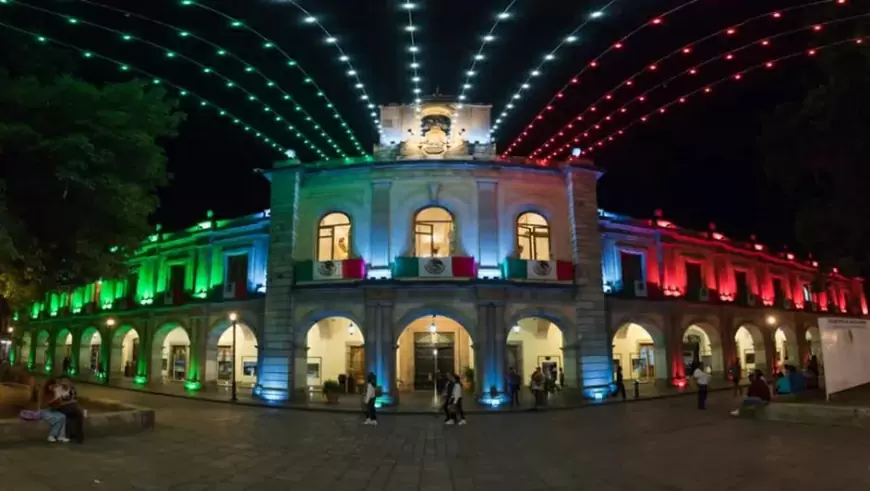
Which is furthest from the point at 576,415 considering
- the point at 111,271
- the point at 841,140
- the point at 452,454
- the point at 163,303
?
the point at 163,303

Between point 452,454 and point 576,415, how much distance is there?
9260 mm

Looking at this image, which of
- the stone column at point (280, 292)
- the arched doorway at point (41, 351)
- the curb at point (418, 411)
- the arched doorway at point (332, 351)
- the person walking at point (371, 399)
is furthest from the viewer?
the arched doorway at point (41, 351)

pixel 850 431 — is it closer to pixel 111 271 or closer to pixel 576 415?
pixel 576 415

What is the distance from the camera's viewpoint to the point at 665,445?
1295 cm

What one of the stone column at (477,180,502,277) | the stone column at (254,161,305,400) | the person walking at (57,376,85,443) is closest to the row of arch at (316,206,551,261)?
the stone column at (477,180,502,277)

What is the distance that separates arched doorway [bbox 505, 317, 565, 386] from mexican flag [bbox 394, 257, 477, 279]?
6831 mm

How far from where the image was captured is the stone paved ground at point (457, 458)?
9242mm

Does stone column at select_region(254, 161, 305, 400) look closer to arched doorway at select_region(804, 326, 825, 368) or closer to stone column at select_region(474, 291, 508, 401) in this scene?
stone column at select_region(474, 291, 508, 401)

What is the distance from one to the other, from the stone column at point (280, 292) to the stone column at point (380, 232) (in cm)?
360

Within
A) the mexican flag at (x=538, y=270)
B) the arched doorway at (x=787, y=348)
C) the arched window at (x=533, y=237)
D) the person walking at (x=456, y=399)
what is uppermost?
the arched window at (x=533, y=237)

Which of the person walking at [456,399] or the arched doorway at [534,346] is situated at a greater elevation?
the arched doorway at [534,346]

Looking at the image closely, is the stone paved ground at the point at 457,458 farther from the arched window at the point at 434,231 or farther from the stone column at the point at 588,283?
the arched window at the point at 434,231

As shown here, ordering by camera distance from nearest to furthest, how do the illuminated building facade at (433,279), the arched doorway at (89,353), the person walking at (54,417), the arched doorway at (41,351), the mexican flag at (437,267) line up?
the person walking at (54,417) → the mexican flag at (437,267) → the illuminated building facade at (433,279) → the arched doorway at (89,353) → the arched doorway at (41,351)

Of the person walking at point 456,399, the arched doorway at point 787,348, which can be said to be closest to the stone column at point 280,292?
the person walking at point 456,399
